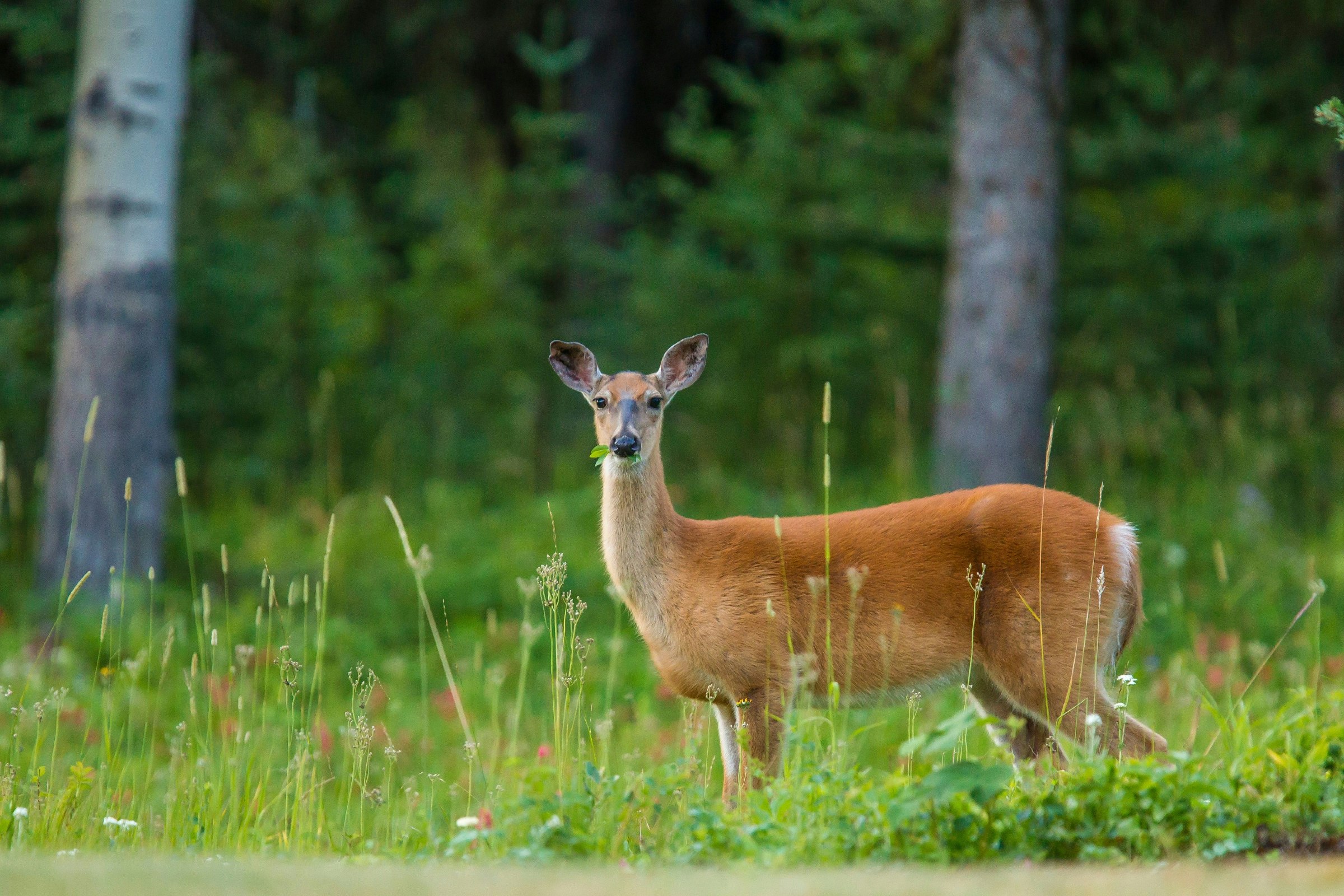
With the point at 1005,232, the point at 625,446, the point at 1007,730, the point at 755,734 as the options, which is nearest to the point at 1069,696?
the point at 1007,730

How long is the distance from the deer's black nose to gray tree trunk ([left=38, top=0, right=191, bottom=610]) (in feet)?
12.4

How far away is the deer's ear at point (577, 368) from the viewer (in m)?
5.24

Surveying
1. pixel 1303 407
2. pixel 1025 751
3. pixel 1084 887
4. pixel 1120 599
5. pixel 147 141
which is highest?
pixel 147 141

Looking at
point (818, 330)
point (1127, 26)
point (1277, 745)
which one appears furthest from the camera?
point (818, 330)

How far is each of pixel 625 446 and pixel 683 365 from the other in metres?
0.73

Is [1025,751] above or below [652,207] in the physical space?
below

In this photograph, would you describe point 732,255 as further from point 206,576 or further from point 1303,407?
point 206,576

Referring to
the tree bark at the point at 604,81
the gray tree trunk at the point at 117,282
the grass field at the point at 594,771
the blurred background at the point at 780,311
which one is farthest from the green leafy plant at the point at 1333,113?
the tree bark at the point at 604,81

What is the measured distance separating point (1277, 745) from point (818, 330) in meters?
7.53

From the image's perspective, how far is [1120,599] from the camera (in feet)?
14.9

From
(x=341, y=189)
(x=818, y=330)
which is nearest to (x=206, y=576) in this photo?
(x=818, y=330)

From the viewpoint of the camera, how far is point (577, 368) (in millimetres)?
5309

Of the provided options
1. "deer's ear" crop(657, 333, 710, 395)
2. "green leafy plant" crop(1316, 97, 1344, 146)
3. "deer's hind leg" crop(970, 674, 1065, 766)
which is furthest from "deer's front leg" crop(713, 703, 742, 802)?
"green leafy plant" crop(1316, 97, 1344, 146)

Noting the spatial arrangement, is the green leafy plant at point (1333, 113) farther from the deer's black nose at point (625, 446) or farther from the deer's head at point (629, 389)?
the deer's black nose at point (625, 446)
